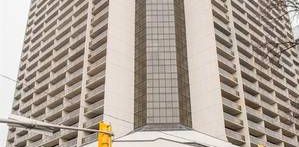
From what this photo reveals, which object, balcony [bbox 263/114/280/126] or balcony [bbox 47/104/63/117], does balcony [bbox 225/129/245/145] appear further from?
balcony [bbox 47/104/63/117]

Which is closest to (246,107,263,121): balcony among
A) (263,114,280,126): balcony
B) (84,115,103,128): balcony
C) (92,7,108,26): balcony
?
(263,114,280,126): balcony

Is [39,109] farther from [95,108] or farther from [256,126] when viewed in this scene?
[256,126]

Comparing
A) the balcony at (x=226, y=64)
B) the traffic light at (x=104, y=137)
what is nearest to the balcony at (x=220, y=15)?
the balcony at (x=226, y=64)

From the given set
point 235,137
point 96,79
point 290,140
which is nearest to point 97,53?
point 96,79

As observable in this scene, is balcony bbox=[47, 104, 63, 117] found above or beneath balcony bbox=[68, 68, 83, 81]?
beneath

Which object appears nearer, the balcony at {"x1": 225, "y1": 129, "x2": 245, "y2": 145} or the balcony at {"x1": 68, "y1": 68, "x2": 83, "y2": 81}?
the balcony at {"x1": 225, "y1": 129, "x2": 245, "y2": 145}

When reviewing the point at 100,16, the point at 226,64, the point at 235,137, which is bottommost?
the point at 235,137

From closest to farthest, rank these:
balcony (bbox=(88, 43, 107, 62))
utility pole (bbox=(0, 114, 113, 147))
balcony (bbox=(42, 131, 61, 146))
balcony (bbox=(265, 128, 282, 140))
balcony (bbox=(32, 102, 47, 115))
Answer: utility pole (bbox=(0, 114, 113, 147)) → balcony (bbox=(265, 128, 282, 140)) → balcony (bbox=(42, 131, 61, 146)) → balcony (bbox=(88, 43, 107, 62)) → balcony (bbox=(32, 102, 47, 115))

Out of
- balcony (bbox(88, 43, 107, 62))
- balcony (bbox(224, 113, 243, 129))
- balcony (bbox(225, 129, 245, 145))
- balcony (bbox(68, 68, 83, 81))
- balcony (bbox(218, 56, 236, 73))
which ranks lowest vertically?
balcony (bbox(225, 129, 245, 145))

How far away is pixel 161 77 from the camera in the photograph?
184 feet

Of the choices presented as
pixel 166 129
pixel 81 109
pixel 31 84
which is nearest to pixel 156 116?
pixel 166 129

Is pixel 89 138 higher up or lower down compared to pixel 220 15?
lower down

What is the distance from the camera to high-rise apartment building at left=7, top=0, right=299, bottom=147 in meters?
54.4

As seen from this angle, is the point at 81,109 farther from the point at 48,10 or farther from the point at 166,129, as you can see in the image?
the point at 48,10
